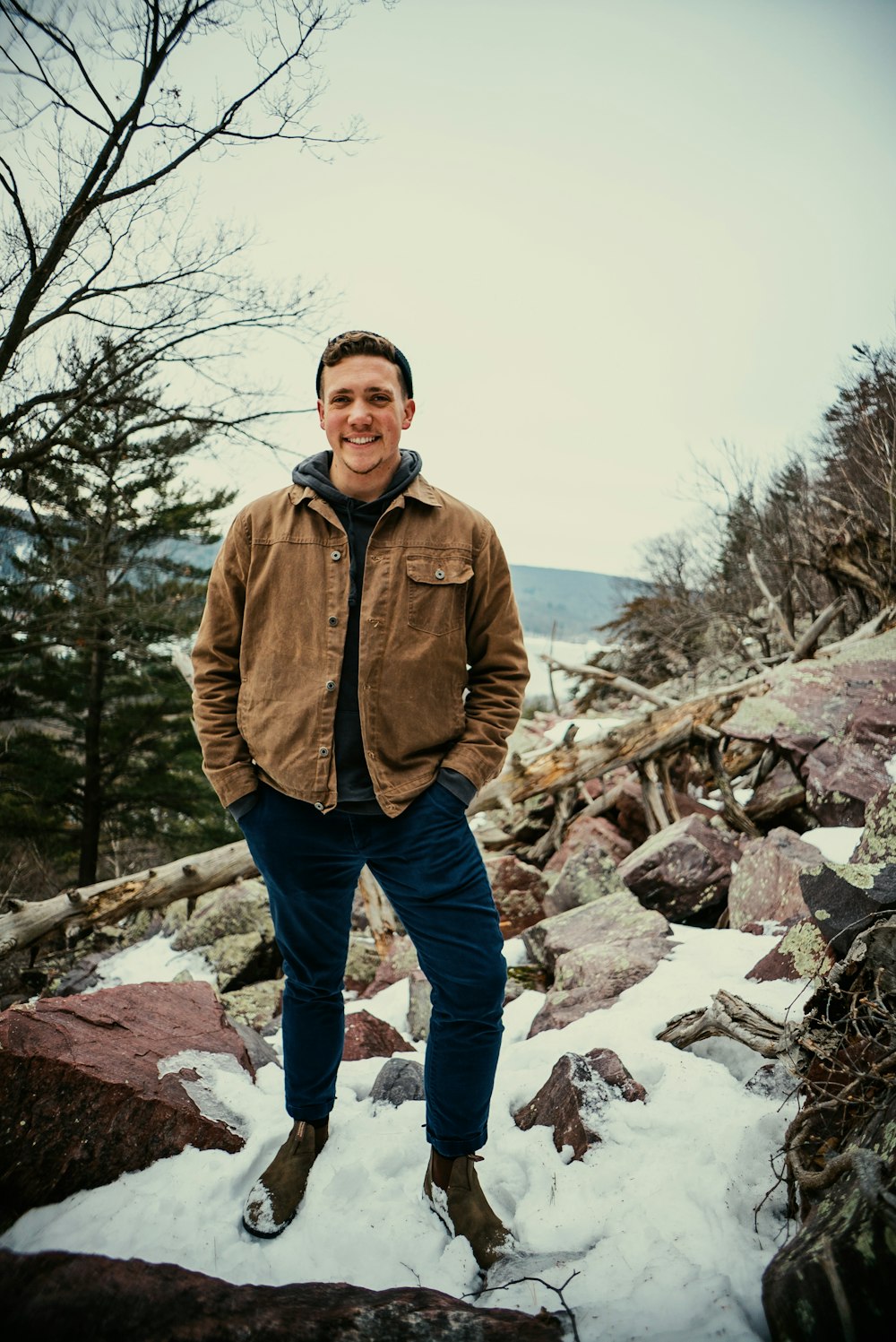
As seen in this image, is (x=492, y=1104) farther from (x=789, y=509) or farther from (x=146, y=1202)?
(x=789, y=509)

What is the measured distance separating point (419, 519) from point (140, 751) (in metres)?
15.7

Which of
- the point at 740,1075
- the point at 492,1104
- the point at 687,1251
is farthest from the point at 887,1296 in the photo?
the point at 492,1104

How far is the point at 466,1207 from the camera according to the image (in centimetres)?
200

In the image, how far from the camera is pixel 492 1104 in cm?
260

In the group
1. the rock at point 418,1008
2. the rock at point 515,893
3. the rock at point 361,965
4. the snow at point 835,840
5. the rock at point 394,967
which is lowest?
the rock at point 361,965

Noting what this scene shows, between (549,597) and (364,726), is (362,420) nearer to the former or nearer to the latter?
(364,726)

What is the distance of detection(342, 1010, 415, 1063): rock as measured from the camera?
3.24 m

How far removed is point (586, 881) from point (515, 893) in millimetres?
817

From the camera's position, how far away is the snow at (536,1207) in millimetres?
1670

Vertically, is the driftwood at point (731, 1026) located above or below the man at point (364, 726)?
below

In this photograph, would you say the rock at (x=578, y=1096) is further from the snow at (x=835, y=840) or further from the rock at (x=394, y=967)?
the snow at (x=835, y=840)

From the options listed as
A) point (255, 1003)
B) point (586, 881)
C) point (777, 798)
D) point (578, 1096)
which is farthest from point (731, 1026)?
point (777, 798)

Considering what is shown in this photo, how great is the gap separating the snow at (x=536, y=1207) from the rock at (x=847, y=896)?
55 centimetres

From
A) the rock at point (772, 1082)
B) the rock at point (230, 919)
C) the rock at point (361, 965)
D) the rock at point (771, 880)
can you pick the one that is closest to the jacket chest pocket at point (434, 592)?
the rock at point (772, 1082)
